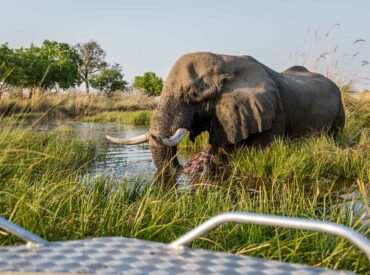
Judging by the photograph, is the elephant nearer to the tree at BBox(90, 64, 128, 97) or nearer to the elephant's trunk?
the elephant's trunk

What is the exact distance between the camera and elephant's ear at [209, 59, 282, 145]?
6.29 meters

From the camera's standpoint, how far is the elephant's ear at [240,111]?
629 cm

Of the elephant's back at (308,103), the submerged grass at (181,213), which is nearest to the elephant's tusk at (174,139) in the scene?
the submerged grass at (181,213)

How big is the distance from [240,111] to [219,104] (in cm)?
26

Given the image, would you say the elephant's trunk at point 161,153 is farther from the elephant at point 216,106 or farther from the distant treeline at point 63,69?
the distant treeline at point 63,69

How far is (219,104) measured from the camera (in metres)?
6.32

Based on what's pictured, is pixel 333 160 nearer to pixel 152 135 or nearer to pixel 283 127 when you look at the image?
pixel 283 127

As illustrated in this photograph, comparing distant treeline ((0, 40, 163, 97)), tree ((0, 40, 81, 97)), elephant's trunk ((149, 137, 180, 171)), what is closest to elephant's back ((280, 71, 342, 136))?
elephant's trunk ((149, 137, 180, 171))

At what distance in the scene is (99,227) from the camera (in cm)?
287

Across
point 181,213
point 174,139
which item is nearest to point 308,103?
point 174,139

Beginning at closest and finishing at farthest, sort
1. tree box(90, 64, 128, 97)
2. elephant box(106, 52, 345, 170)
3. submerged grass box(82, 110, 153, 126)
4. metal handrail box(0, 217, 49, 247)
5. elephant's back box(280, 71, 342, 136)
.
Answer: metal handrail box(0, 217, 49, 247) < elephant box(106, 52, 345, 170) < elephant's back box(280, 71, 342, 136) < submerged grass box(82, 110, 153, 126) < tree box(90, 64, 128, 97)

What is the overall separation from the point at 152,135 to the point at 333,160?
1.93 metres

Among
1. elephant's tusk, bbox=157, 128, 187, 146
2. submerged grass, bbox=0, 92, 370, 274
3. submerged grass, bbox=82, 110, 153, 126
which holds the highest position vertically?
elephant's tusk, bbox=157, 128, 187, 146

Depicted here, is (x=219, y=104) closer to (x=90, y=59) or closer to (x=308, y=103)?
(x=308, y=103)
